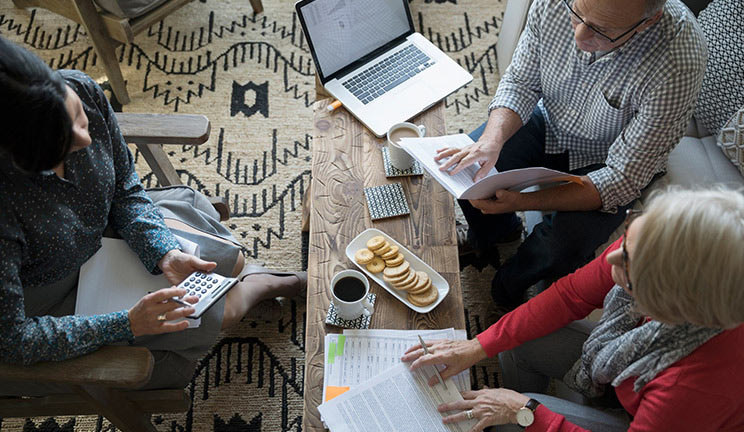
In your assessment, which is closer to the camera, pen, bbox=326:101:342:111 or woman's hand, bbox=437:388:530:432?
woman's hand, bbox=437:388:530:432

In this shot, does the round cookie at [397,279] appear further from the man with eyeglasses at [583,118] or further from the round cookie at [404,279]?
the man with eyeglasses at [583,118]

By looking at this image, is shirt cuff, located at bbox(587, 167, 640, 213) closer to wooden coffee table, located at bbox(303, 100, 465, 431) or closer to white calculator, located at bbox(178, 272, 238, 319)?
wooden coffee table, located at bbox(303, 100, 465, 431)

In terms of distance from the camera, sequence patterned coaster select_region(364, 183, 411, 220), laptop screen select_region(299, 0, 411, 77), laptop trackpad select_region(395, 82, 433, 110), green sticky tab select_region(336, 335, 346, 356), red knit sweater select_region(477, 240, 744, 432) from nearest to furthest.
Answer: red knit sweater select_region(477, 240, 744, 432)
green sticky tab select_region(336, 335, 346, 356)
patterned coaster select_region(364, 183, 411, 220)
laptop screen select_region(299, 0, 411, 77)
laptop trackpad select_region(395, 82, 433, 110)

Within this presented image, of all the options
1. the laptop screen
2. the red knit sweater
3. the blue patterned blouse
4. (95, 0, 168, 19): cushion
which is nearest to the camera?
the red knit sweater

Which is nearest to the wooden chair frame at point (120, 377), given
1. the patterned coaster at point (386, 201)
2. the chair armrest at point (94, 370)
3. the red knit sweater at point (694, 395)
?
the chair armrest at point (94, 370)

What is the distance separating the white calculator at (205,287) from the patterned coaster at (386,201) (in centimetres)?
42

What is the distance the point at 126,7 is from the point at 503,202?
170 centimetres

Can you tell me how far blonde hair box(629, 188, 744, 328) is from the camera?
90cm

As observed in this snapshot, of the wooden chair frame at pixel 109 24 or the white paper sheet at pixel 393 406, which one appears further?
the wooden chair frame at pixel 109 24

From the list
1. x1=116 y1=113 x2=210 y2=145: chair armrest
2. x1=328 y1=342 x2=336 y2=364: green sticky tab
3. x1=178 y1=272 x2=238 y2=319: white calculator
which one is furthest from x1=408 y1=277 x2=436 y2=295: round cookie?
x1=116 y1=113 x2=210 y2=145: chair armrest

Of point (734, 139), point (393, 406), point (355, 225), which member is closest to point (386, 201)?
point (355, 225)

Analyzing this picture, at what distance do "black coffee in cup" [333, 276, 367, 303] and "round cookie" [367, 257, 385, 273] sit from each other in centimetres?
7

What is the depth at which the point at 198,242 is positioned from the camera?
155 centimetres

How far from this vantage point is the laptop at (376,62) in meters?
1.63
